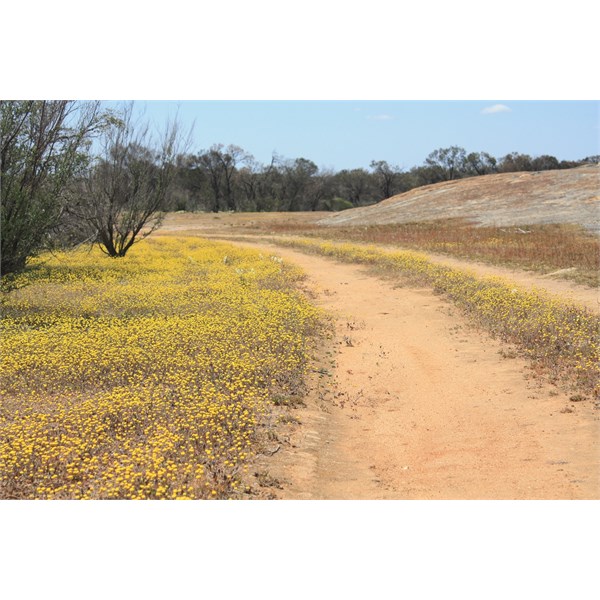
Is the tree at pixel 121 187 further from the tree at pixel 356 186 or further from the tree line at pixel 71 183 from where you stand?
the tree at pixel 356 186

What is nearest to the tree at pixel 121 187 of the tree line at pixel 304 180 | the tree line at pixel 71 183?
the tree line at pixel 71 183

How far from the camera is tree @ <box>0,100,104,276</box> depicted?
475 inches

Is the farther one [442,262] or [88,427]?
[442,262]

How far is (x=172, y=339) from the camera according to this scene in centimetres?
972

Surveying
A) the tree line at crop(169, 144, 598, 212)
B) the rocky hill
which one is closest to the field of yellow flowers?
the rocky hill

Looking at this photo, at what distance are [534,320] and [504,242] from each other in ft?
59.0

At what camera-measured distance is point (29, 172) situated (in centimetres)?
1263

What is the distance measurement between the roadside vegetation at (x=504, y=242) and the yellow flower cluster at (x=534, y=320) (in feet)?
9.39

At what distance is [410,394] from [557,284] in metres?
9.30

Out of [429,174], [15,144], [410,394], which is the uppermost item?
[429,174]

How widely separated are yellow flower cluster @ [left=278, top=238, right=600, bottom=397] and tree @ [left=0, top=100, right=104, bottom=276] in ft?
28.1

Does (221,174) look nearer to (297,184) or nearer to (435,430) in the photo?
(297,184)

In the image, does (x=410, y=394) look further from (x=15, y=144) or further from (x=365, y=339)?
(x=15, y=144)

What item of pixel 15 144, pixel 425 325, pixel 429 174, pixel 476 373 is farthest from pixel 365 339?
pixel 429 174
